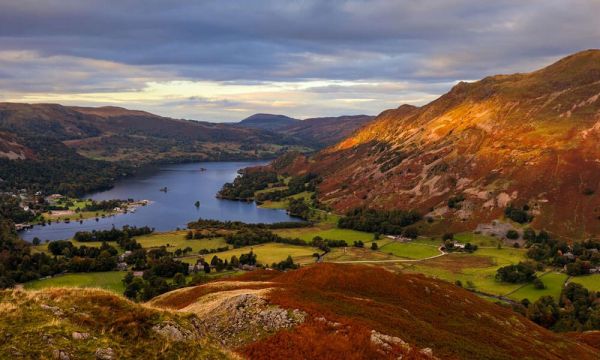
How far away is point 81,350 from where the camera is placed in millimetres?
26453

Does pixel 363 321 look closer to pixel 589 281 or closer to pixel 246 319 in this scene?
pixel 246 319

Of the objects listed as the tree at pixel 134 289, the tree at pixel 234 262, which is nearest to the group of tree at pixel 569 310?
the tree at pixel 234 262

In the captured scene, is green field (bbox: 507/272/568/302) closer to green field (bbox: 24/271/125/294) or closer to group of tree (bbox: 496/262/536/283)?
group of tree (bbox: 496/262/536/283)

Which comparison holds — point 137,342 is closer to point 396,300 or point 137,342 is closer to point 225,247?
point 396,300

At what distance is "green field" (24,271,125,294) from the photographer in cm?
13611

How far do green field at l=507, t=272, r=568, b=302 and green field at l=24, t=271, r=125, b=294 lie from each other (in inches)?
4532

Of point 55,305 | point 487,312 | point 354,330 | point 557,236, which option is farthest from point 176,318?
point 557,236

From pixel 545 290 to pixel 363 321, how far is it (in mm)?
120633

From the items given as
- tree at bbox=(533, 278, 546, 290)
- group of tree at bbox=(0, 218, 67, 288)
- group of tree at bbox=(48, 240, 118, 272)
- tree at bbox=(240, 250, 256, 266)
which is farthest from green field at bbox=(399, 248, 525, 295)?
group of tree at bbox=(0, 218, 67, 288)

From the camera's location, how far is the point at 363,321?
49.5 m

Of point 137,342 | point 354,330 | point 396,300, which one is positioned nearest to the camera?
point 137,342

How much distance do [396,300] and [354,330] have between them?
2698 centimetres

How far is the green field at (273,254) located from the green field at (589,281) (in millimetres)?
86587

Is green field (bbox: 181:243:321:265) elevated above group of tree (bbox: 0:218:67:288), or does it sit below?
below
